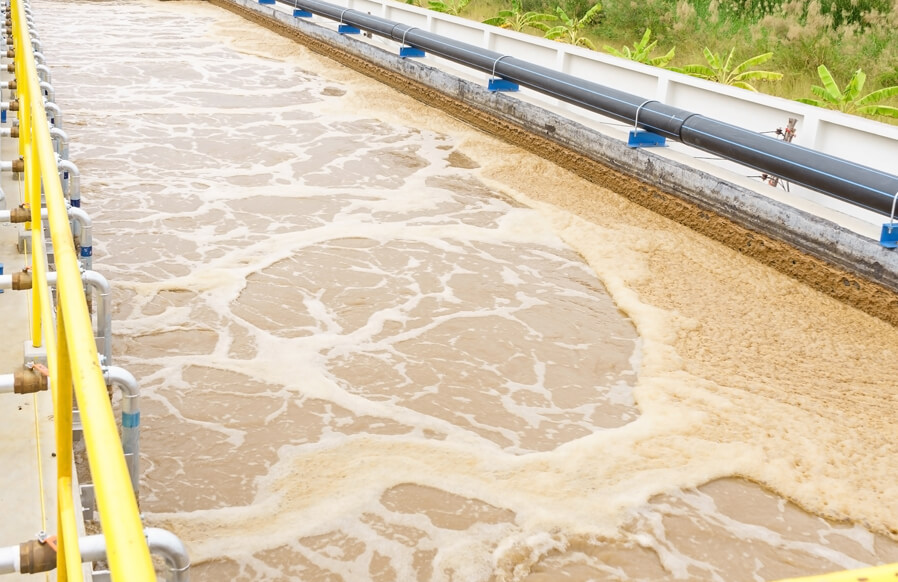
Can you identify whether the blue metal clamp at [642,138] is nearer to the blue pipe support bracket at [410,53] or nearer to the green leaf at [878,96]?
the green leaf at [878,96]

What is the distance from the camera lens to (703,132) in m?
6.80

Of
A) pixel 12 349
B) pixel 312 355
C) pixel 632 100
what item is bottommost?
pixel 312 355

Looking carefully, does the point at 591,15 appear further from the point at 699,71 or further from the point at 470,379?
the point at 470,379

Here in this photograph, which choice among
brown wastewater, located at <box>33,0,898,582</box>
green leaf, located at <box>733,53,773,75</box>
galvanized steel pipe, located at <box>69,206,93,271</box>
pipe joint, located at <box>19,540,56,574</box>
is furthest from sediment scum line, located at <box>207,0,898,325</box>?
pipe joint, located at <box>19,540,56,574</box>

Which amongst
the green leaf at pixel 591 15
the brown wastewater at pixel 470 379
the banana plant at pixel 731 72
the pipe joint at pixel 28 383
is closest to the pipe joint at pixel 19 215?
the brown wastewater at pixel 470 379

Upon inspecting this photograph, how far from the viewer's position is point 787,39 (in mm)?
9984

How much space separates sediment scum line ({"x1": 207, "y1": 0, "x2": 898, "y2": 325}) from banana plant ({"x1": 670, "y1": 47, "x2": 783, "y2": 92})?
1.71 metres

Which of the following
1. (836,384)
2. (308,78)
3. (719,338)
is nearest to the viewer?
(836,384)

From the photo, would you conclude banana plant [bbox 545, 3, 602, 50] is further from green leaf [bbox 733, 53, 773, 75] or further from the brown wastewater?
the brown wastewater

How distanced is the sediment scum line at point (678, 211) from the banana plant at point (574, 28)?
71.8 inches

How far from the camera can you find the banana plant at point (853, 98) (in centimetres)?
750

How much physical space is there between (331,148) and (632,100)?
9.48ft

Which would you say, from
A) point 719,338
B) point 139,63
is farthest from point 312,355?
point 139,63

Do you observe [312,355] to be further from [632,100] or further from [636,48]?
[636,48]
